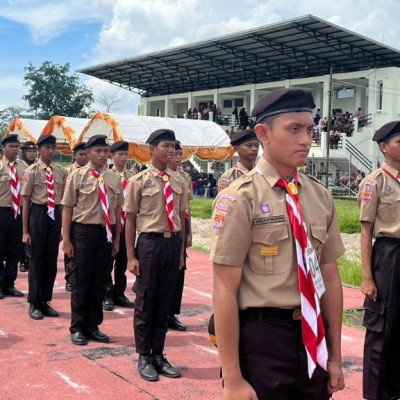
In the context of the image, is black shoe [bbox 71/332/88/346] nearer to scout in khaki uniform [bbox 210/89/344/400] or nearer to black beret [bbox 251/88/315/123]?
scout in khaki uniform [bbox 210/89/344/400]

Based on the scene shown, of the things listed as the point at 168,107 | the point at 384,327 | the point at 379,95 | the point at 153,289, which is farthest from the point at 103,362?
the point at 168,107

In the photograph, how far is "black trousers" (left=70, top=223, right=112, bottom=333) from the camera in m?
Result: 5.09

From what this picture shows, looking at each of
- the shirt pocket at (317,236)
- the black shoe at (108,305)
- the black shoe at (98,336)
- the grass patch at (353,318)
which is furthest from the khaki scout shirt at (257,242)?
the black shoe at (108,305)

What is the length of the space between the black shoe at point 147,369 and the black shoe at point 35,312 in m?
1.97

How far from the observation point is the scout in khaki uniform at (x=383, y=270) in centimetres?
358

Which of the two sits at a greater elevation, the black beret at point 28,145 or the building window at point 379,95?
the building window at point 379,95

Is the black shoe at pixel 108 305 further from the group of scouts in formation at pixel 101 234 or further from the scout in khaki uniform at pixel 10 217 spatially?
the scout in khaki uniform at pixel 10 217

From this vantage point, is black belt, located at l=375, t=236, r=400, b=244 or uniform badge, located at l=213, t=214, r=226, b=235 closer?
uniform badge, located at l=213, t=214, r=226, b=235

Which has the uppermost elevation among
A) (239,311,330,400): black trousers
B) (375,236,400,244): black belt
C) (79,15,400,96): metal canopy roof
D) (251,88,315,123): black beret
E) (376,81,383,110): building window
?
(79,15,400,96): metal canopy roof

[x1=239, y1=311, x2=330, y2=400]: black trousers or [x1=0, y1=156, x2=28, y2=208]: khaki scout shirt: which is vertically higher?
[x1=0, y1=156, x2=28, y2=208]: khaki scout shirt

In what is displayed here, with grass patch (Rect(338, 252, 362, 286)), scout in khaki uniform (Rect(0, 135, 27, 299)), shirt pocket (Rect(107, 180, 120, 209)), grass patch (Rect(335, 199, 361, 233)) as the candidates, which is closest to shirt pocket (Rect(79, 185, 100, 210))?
shirt pocket (Rect(107, 180, 120, 209))

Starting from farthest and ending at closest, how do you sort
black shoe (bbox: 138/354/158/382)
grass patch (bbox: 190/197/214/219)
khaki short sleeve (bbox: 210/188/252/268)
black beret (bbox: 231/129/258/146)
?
grass patch (bbox: 190/197/214/219), black beret (bbox: 231/129/258/146), black shoe (bbox: 138/354/158/382), khaki short sleeve (bbox: 210/188/252/268)

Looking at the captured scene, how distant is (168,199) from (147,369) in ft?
4.50

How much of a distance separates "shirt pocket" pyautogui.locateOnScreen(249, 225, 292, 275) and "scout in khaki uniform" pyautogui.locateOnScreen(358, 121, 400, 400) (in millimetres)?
1709
